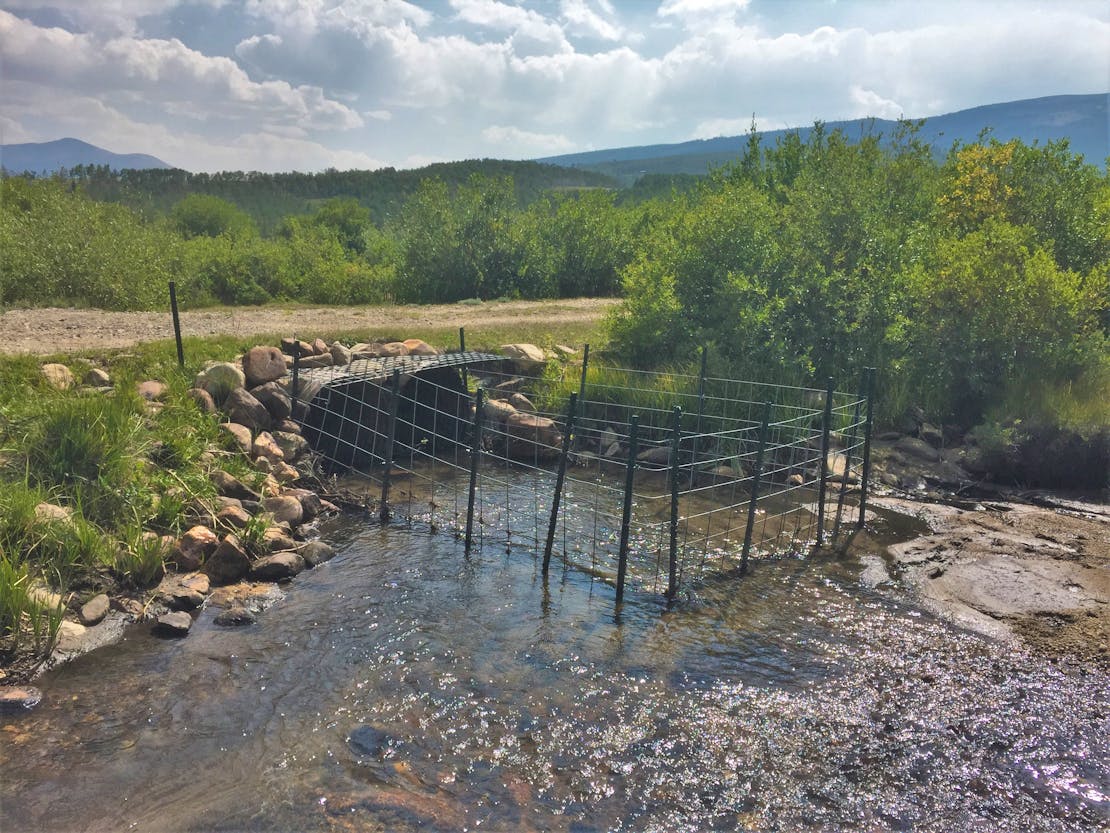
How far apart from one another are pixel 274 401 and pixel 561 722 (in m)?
8.27

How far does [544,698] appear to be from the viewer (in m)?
6.85

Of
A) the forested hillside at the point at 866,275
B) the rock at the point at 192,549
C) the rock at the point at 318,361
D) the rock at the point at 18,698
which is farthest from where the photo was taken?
the forested hillside at the point at 866,275

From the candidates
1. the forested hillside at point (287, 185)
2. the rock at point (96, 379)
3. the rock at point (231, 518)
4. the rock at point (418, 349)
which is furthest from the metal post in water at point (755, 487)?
the forested hillside at point (287, 185)

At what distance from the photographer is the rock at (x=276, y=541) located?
9.54 meters

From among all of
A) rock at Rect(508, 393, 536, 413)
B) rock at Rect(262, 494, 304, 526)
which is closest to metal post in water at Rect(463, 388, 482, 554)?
rock at Rect(262, 494, 304, 526)

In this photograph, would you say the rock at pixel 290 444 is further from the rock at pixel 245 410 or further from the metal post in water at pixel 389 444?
the metal post in water at pixel 389 444

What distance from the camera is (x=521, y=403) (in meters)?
15.3

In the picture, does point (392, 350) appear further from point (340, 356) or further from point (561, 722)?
point (561, 722)

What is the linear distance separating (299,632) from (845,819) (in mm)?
5360

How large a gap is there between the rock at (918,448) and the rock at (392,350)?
380 inches

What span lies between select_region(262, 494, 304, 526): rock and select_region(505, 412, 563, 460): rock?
4445 mm

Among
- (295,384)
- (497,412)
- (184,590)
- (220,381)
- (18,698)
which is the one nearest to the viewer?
(18,698)

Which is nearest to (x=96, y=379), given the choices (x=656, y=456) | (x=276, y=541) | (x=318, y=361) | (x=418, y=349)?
(x=318, y=361)

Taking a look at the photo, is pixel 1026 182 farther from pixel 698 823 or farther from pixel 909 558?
pixel 698 823
